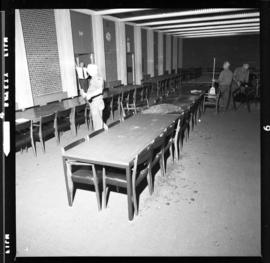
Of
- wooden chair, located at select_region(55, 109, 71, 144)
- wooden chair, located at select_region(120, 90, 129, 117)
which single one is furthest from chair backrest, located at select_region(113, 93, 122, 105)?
wooden chair, located at select_region(55, 109, 71, 144)

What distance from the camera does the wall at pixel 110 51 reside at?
27.3 ft

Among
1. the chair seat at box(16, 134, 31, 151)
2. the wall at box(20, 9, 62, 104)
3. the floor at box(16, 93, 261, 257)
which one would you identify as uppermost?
the wall at box(20, 9, 62, 104)

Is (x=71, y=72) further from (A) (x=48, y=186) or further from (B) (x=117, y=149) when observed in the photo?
(B) (x=117, y=149)

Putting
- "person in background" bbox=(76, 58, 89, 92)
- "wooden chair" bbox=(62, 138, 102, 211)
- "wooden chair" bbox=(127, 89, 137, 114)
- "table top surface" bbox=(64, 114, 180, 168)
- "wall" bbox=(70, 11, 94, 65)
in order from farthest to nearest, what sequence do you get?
"person in background" bbox=(76, 58, 89, 92), "wall" bbox=(70, 11, 94, 65), "wooden chair" bbox=(127, 89, 137, 114), "wooden chair" bbox=(62, 138, 102, 211), "table top surface" bbox=(64, 114, 180, 168)

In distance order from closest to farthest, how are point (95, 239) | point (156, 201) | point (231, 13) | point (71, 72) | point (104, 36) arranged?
point (95, 239), point (156, 201), point (71, 72), point (231, 13), point (104, 36)

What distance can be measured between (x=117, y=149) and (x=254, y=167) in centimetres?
221

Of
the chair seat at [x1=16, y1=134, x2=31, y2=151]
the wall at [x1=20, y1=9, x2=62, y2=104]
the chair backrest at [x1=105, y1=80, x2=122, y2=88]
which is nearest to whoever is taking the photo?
the chair seat at [x1=16, y1=134, x2=31, y2=151]

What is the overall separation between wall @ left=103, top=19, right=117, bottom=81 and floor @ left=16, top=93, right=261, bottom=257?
5308 mm

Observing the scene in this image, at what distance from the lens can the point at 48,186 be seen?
3.20 meters

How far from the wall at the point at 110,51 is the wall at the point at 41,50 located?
260 cm

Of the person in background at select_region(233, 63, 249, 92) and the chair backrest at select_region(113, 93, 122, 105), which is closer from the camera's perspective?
the chair backrest at select_region(113, 93, 122, 105)

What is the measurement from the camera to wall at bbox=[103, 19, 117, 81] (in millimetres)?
8320

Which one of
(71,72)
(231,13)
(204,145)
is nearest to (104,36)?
(71,72)

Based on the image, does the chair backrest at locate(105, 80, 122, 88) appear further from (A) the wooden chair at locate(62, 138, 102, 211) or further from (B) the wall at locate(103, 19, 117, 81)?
(A) the wooden chair at locate(62, 138, 102, 211)
